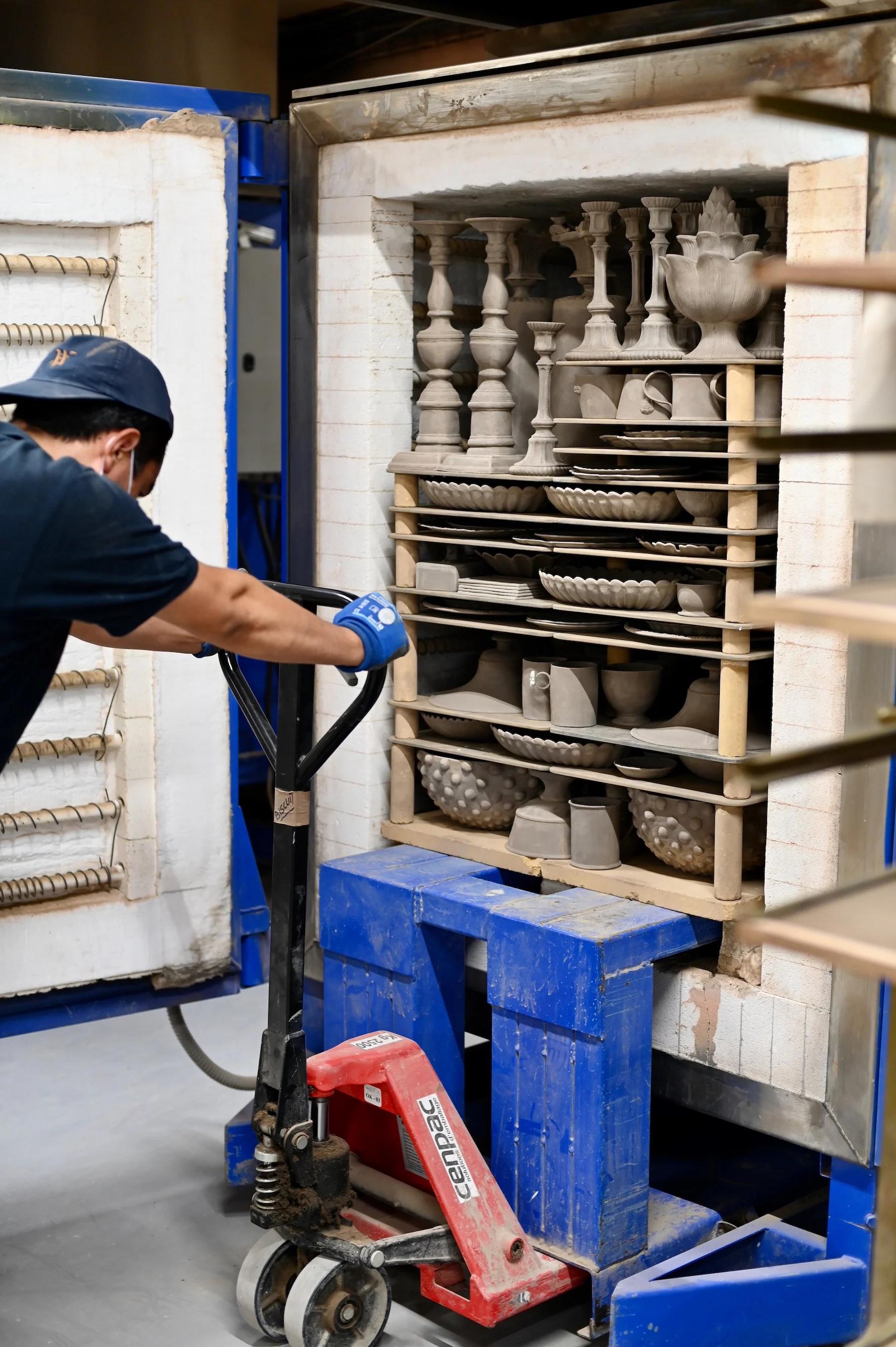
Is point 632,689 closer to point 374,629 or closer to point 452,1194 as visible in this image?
point 374,629

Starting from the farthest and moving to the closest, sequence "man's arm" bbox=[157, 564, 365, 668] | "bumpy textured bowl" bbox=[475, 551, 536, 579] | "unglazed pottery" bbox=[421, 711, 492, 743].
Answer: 1. "unglazed pottery" bbox=[421, 711, 492, 743]
2. "bumpy textured bowl" bbox=[475, 551, 536, 579]
3. "man's arm" bbox=[157, 564, 365, 668]

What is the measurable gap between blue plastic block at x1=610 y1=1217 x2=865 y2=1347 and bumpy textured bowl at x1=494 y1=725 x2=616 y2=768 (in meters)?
1.14

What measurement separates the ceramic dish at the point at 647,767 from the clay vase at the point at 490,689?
0.47 metres

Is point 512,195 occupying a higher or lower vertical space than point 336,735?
higher

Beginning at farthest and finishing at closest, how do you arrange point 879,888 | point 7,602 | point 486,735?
point 486,735
point 7,602
point 879,888

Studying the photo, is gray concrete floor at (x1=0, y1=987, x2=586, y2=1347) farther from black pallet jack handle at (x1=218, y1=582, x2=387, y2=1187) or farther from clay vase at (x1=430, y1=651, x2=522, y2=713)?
clay vase at (x1=430, y1=651, x2=522, y2=713)

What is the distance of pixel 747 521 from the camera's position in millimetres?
3467

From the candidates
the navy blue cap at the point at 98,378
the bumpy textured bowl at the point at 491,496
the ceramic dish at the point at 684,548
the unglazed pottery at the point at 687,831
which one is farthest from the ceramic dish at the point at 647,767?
the navy blue cap at the point at 98,378

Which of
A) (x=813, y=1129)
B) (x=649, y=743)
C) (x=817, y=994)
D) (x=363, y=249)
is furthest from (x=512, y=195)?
(x=813, y=1129)

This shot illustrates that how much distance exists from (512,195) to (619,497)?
913mm

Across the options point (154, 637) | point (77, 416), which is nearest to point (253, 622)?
point (77, 416)

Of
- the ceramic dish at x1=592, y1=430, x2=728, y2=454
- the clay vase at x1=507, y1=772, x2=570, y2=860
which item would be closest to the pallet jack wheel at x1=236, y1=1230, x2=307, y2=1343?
the clay vase at x1=507, y1=772, x2=570, y2=860

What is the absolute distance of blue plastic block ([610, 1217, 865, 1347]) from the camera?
10.6 ft

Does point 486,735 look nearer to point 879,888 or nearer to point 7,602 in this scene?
point 7,602
